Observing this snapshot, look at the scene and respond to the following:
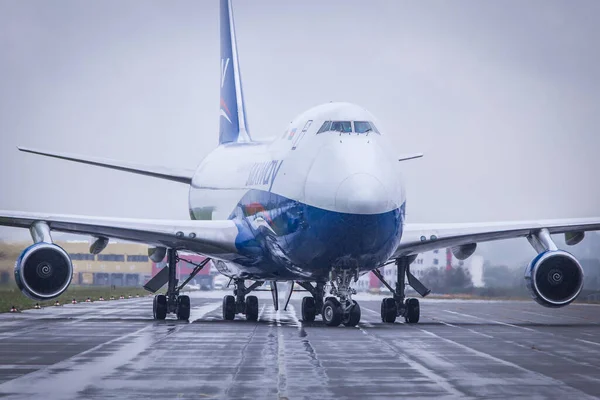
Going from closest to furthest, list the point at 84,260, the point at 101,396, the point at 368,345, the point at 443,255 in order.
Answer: the point at 101,396 → the point at 368,345 → the point at 84,260 → the point at 443,255

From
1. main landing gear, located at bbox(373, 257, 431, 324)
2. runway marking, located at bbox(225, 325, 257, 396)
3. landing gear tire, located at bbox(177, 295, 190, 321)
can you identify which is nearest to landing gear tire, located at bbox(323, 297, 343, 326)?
main landing gear, located at bbox(373, 257, 431, 324)

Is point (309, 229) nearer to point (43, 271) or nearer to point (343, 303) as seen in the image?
point (343, 303)

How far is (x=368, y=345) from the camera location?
2155 cm

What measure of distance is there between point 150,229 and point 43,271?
3.22 m

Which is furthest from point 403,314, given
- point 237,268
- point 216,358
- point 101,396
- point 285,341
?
point 101,396

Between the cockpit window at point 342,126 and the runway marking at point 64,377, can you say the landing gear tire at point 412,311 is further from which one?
the runway marking at point 64,377

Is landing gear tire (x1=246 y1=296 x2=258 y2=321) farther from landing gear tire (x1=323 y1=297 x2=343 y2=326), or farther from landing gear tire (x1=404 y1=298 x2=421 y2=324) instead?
Answer: landing gear tire (x1=323 y1=297 x2=343 y2=326)

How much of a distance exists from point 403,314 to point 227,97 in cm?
1553

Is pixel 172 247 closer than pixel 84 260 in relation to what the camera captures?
Yes

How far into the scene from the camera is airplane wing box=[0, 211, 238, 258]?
2970 cm

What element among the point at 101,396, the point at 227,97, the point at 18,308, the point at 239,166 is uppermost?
the point at 227,97

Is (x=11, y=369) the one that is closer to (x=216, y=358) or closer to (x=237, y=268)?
(x=216, y=358)

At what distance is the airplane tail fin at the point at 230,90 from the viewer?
4228cm

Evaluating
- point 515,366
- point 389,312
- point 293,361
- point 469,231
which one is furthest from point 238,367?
point 469,231
